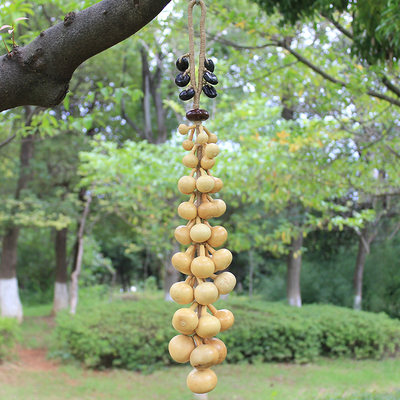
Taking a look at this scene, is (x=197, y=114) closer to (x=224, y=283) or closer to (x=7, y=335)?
(x=224, y=283)

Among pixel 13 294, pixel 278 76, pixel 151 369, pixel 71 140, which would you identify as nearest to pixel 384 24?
pixel 278 76

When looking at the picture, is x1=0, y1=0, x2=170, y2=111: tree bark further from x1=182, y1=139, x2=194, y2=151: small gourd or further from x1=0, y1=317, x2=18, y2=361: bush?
x1=0, y1=317, x2=18, y2=361: bush

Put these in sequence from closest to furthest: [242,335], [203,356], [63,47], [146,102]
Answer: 1. [203,356]
2. [63,47]
3. [242,335]
4. [146,102]

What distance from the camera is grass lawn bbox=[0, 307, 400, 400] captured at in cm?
572

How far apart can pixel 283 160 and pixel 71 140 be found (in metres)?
6.52

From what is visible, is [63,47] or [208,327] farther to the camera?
[63,47]

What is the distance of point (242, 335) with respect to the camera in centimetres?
734

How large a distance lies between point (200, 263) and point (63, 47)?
70 centimetres

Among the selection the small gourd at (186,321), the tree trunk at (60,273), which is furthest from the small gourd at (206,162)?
the tree trunk at (60,273)

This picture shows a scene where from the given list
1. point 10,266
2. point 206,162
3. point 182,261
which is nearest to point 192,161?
point 206,162

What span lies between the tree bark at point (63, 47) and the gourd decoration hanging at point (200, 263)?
169mm

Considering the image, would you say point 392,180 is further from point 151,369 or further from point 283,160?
point 151,369

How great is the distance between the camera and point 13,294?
10109 millimetres

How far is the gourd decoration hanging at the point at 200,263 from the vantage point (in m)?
0.96
